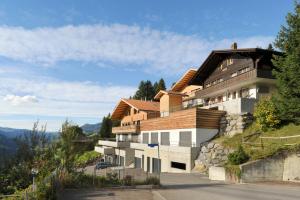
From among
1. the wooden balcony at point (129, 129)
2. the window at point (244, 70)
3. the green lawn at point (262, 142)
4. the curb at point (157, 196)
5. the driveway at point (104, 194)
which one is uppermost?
the window at point (244, 70)

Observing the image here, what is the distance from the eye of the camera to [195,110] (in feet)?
130

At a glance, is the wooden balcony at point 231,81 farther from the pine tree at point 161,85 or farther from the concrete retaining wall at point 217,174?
the pine tree at point 161,85

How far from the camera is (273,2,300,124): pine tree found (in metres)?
31.2

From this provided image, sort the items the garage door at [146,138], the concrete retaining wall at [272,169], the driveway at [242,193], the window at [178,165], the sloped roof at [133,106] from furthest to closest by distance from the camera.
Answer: the sloped roof at [133,106], the garage door at [146,138], the window at [178,165], the concrete retaining wall at [272,169], the driveway at [242,193]

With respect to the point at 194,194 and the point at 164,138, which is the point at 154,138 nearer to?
the point at 164,138

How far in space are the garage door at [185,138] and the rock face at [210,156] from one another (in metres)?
2.97

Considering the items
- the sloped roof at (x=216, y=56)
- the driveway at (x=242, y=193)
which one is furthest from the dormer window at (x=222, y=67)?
the driveway at (x=242, y=193)

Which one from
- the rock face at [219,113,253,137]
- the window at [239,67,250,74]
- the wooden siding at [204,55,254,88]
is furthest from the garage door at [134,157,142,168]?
the window at [239,67,250,74]

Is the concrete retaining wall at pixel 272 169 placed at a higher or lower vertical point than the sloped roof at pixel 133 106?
lower

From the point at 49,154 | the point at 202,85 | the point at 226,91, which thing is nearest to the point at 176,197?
the point at 49,154

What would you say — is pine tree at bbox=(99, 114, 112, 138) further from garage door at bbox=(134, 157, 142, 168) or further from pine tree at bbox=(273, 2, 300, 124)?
pine tree at bbox=(273, 2, 300, 124)

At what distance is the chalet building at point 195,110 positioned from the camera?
39625 millimetres

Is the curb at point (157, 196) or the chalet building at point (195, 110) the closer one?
the curb at point (157, 196)

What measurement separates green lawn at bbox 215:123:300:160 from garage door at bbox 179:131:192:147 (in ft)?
12.2
